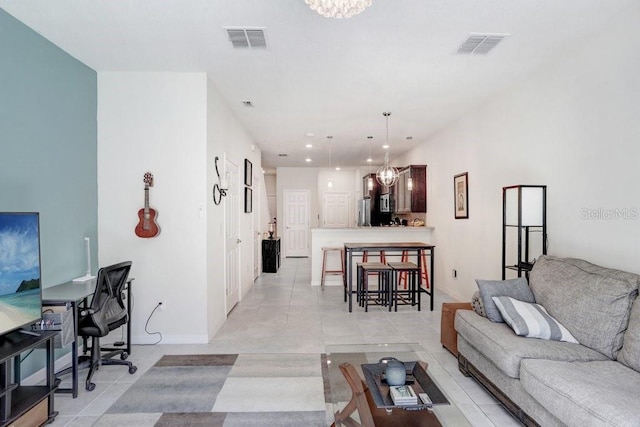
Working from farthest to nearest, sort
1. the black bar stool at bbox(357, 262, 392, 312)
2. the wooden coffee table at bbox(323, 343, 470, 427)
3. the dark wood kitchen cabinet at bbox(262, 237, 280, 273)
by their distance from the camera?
the dark wood kitchen cabinet at bbox(262, 237, 280, 273) → the black bar stool at bbox(357, 262, 392, 312) → the wooden coffee table at bbox(323, 343, 470, 427)

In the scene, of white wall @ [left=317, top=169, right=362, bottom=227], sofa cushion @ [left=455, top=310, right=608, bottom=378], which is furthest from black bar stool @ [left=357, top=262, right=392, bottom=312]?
white wall @ [left=317, top=169, right=362, bottom=227]

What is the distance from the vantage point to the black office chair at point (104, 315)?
8.36 ft

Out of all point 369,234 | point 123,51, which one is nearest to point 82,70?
point 123,51

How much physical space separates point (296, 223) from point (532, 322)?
799 cm

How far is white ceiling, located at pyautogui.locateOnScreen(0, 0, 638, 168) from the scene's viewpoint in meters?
2.33

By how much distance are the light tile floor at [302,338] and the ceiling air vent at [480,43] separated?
2.67 m

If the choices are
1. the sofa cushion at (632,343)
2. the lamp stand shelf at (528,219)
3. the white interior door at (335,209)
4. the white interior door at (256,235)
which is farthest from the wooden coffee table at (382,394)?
the white interior door at (335,209)

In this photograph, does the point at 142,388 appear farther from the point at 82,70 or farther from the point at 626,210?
the point at 626,210

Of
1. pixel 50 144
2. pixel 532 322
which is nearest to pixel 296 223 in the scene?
pixel 50 144

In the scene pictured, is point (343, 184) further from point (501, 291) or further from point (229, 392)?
point (229, 392)

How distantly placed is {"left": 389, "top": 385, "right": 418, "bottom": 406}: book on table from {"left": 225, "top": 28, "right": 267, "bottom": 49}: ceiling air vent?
2.64 m

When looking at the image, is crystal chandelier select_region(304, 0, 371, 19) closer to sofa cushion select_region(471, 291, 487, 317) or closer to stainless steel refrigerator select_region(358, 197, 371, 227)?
sofa cushion select_region(471, 291, 487, 317)

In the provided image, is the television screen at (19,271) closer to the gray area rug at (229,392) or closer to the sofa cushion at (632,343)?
the gray area rug at (229,392)

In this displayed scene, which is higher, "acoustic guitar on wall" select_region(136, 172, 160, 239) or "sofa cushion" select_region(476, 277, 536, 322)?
"acoustic guitar on wall" select_region(136, 172, 160, 239)
